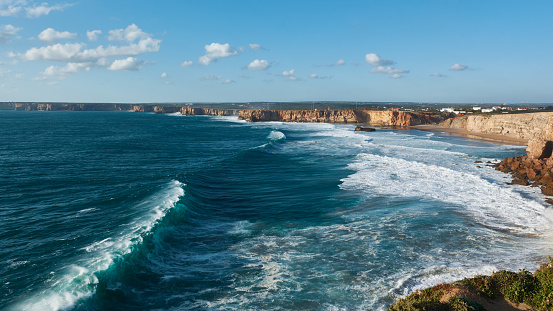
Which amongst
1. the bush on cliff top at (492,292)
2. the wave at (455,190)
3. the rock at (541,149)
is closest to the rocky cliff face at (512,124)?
the rock at (541,149)

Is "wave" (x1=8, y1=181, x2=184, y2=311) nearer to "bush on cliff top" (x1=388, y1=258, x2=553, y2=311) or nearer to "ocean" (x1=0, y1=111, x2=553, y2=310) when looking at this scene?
"ocean" (x1=0, y1=111, x2=553, y2=310)

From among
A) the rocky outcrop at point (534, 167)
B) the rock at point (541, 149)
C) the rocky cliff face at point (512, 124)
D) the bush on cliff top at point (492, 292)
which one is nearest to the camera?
the bush on cliff top at point (492, 292)

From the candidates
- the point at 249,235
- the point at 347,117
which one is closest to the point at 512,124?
the point at 249,235

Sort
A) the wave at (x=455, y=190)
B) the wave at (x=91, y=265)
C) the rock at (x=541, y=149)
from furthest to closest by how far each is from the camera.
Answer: the rock at (x=541, y=149)
the wave at (x=455, y=190)
the wave at (x=91, y=265)

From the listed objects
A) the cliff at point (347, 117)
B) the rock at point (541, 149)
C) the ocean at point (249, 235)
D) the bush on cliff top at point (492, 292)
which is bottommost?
the ocean at point (249, 235)

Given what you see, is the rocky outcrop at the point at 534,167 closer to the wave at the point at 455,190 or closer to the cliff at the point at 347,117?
the wave at the point at 455,190

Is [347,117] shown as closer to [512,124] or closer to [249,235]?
[512,124]
